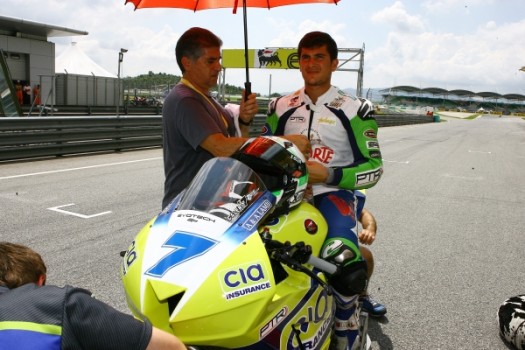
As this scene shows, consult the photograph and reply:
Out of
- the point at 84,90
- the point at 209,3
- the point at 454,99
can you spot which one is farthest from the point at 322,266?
the point at 454,99

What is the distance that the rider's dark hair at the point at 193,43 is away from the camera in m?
3.24

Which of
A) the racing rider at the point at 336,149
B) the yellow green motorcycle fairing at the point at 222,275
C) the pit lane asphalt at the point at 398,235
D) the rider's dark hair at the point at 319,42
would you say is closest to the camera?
the yellow green motorcycle fairing at the point at 222,275

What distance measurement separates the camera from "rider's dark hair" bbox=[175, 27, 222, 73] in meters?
3.24

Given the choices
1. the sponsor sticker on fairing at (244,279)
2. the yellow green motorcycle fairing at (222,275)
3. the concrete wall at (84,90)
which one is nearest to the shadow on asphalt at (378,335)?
the yellow green motorcycle fairing at (222,275)

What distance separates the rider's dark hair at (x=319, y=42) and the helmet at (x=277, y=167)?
1289 millimetres

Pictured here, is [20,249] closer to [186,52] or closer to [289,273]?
[289,273]

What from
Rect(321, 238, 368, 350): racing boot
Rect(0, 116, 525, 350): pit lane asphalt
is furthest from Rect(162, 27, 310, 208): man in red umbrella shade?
Rect(0, 116, 525, 350): pit lane asphalt

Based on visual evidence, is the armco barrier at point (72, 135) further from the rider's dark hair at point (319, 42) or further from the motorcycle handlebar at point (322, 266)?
the motorcycle handlebar at point (322, 266)

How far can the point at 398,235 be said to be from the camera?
22.7ft

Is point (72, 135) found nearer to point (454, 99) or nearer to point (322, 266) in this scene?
point (322, 266)

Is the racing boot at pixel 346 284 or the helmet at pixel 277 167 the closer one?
the helmet at pixel 277 167

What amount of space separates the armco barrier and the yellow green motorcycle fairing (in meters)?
10.6

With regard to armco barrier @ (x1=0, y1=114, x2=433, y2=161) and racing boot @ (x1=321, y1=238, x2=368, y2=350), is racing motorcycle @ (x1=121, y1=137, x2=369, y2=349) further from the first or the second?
armco barrier @ (x1=0, y1=114, x2=433, y2=161)

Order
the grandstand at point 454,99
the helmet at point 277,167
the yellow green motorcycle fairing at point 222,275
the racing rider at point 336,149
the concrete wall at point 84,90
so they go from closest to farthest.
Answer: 1. the yellow green motorcycle fairing at point 222,275
2. the helmet at point 277,167
3. the racing rider at point 336,149
4. the concrete wall at point 84,90
5. the grandstand at point 454,99
